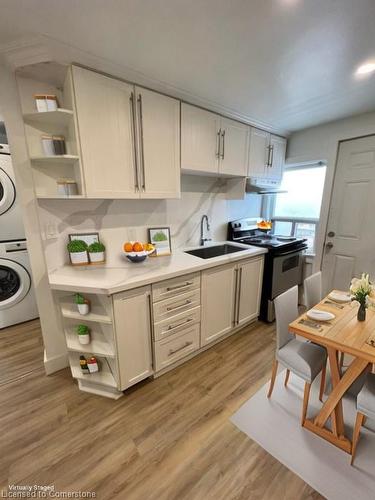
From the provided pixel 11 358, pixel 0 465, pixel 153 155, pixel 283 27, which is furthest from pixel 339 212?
pixel 11 358

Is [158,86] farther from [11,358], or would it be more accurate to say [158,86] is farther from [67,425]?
[11,358]

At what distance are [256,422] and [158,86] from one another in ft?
8.54

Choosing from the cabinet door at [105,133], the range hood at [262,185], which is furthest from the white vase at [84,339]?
the range hood at [262,185]

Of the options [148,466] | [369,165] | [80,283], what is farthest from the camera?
[369,165]

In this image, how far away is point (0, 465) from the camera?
1.25 m

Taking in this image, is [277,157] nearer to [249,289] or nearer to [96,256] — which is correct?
[249,289]

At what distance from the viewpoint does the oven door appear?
8.43 feet

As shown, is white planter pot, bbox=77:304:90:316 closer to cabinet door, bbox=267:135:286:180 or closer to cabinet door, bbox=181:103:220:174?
cabinet door, bbox=181:103:220:174

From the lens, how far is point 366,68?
1.51m

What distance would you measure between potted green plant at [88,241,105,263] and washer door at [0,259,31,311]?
1.34m

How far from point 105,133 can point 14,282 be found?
2.18 m

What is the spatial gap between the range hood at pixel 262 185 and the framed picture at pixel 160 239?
121 centimetres

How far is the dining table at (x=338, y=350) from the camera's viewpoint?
1159 millimetres

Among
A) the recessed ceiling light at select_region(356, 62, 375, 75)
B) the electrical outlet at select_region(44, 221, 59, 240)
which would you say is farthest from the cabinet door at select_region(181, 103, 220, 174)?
the electrical outlet at select_region(44, 221, 59, 240)
